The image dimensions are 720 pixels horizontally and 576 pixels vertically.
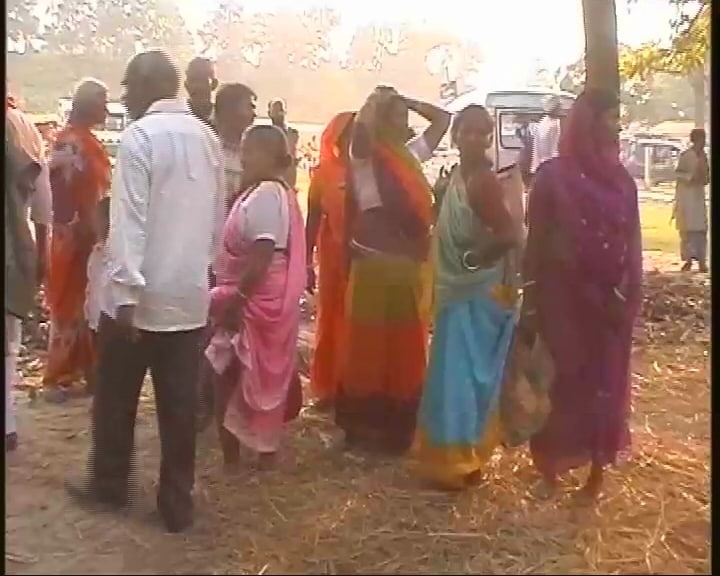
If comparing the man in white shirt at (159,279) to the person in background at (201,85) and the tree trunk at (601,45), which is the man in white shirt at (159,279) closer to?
the person in background at (201,85)

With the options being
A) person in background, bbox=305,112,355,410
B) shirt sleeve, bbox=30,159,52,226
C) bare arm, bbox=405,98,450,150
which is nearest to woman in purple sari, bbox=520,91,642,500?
bare arm, bbox=405,98,450,150

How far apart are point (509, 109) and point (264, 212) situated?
15.8 inches

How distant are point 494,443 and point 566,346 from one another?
0.19 m

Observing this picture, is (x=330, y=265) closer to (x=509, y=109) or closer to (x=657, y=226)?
(x=509, y=109)

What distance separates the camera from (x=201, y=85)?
5.37 ft

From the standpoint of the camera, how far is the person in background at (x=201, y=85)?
1.63 meters

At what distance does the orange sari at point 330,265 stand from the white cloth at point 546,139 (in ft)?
0.92

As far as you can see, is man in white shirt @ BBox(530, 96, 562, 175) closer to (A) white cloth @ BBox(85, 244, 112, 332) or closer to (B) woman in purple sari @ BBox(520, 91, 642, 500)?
(B) woman in purple sari @ BBox(520, 91, 642, 500)

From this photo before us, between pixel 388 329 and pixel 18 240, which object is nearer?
pixel 18 240

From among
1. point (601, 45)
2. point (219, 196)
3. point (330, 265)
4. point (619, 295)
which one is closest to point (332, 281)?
point (330, 265)

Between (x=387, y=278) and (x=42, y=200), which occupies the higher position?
(x=42, y=200)

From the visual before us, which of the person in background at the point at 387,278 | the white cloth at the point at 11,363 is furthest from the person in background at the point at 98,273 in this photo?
the person in background at the point at 387,278

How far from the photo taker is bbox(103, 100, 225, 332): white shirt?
157cm

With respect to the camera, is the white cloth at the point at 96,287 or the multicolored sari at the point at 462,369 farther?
the multicolored sari at the point at 462,369
